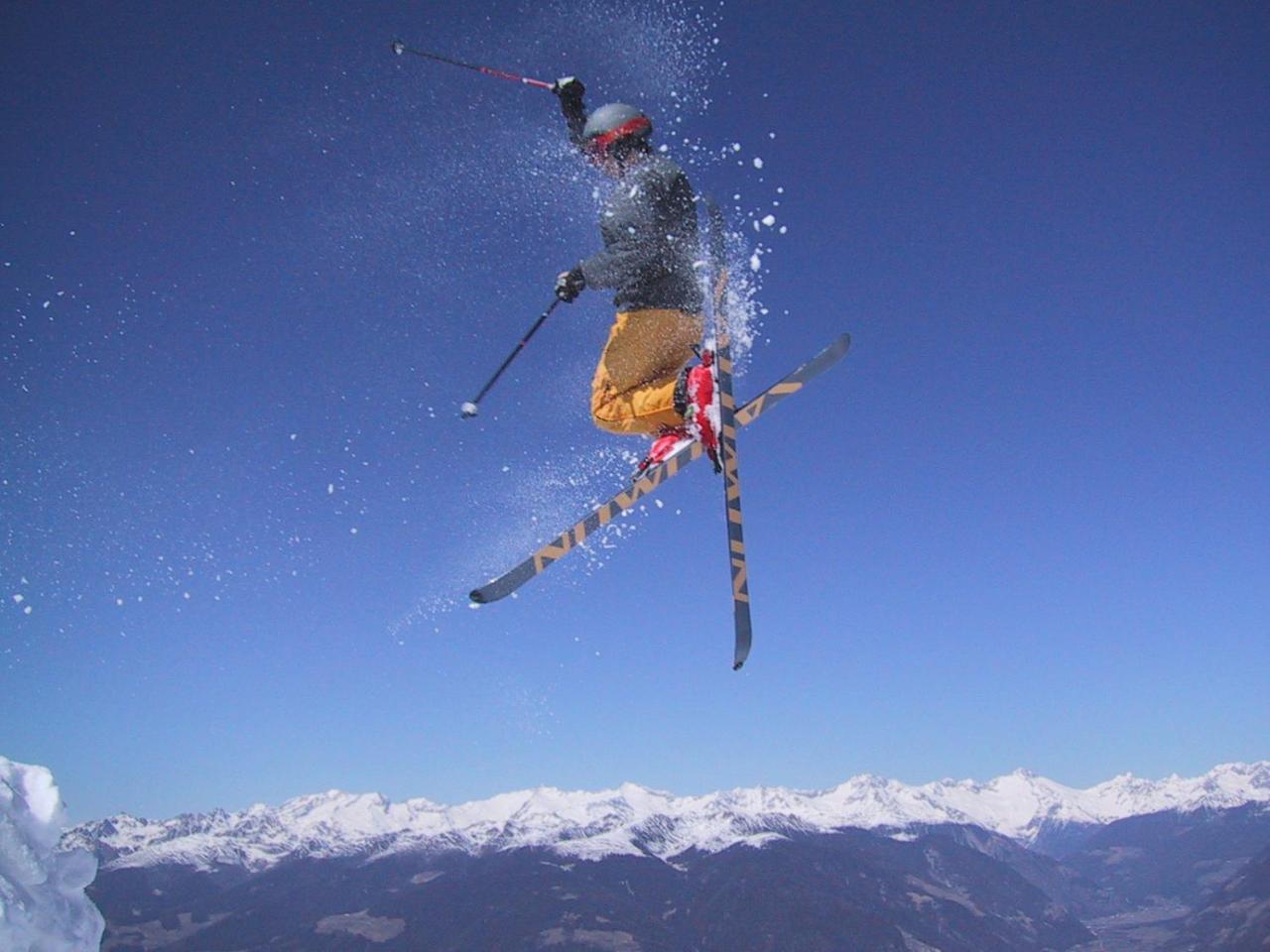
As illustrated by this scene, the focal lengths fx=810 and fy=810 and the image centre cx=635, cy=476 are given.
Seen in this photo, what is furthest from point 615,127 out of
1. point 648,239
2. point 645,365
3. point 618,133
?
point 645,365

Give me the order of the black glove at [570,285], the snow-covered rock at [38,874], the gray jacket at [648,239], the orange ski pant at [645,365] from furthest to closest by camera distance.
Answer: the snow-covered rock at [38,874]
the orange ski pant at [645,365]
the black glove at [570,285]
the gray jacket at [648,239]

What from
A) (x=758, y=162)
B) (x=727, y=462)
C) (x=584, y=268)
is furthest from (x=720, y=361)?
(x=758, y=162)

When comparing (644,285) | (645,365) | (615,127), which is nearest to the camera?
(615,127)

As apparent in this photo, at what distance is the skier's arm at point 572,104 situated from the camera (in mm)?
8648

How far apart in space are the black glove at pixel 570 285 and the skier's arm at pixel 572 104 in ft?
4.88

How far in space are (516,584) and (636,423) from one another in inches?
84.9

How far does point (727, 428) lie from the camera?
27.0ft

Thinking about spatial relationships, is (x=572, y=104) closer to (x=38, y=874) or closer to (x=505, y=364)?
(x=505, y=364)

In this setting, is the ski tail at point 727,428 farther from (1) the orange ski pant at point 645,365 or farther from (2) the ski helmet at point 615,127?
(2) the ski helmet at point 615,127

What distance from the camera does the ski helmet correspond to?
Result: 784 cm

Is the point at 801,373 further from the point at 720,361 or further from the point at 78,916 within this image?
the point at 78,916

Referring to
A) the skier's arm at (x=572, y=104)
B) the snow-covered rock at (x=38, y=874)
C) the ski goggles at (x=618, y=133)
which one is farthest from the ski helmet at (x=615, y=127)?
the snow-covered rock at (x=38, y=874)

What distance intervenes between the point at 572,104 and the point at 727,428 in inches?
152

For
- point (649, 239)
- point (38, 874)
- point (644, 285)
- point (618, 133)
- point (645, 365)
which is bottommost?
point (38, 874)
